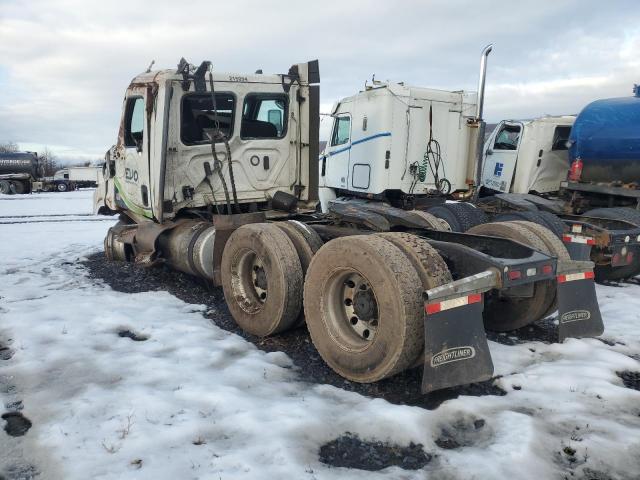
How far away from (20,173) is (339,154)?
25.9 meters

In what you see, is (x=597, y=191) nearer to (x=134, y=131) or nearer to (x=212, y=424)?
(x=134, y=131)

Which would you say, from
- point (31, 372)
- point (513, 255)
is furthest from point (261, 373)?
point (513, 255)

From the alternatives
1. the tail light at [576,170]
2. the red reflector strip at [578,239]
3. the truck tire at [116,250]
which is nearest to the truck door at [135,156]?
the truck tire at [116,250]

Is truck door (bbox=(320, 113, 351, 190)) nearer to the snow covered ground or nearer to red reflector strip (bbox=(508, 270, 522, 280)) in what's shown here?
the snow covered ground

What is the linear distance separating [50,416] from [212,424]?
3.37 ft

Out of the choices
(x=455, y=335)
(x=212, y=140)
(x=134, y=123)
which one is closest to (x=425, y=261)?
(x=455, y=335)

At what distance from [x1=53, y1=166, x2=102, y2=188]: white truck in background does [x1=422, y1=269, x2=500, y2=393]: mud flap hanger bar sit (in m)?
33.6

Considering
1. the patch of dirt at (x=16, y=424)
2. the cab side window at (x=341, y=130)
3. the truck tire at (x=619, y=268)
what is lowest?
the patch of dirt at (x=16, y=424)

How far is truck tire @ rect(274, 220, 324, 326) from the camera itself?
441cm

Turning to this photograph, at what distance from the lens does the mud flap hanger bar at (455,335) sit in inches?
122

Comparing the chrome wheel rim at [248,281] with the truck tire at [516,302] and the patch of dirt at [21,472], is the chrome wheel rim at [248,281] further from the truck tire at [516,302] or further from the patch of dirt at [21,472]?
the patch of dirt at [21,472]

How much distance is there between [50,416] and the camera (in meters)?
3.05

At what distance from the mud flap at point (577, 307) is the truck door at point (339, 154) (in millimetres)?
7159

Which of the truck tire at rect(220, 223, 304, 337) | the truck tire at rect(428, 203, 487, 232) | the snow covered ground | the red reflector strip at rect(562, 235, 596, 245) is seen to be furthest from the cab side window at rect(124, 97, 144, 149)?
the red reflector strip at rect(562, 235, 596, 245)
